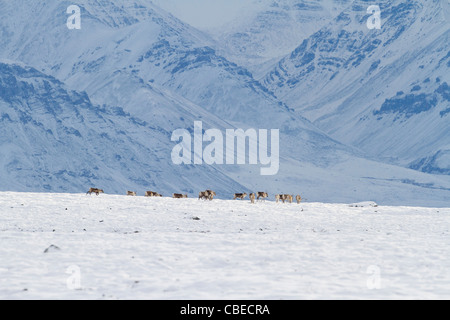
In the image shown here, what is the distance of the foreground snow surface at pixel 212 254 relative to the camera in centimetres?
2459

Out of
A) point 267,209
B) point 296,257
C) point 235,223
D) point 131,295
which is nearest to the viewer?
point 131,295

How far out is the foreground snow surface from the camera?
24594mm

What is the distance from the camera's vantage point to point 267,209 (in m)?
50.7

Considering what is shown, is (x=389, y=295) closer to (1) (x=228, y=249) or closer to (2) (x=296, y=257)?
(2) (x=296, y=257)

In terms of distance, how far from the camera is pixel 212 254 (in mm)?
30484
